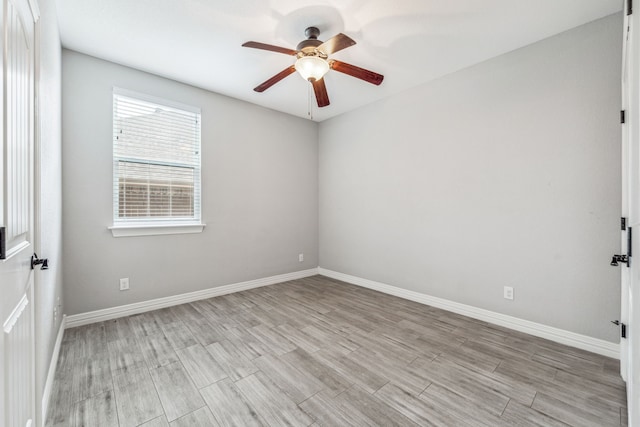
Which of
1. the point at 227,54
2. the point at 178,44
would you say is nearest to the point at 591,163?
the point at 227,54

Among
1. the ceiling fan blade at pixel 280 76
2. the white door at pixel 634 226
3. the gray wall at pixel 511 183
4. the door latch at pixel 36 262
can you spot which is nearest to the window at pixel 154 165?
the ceiling fan blade at pixel 280 76

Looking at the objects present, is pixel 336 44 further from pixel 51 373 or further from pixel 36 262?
pixel 51 373

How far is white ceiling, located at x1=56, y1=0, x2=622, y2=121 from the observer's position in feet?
6.73

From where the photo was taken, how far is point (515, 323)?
2602 millimetres

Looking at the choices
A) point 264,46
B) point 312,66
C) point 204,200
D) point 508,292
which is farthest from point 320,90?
point 508,292

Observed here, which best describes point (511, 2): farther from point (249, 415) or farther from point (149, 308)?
point (149, 308)

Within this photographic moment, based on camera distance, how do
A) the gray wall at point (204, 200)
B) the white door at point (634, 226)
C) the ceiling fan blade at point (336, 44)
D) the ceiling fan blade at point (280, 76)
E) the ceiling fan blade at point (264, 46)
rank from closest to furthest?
the white door at point (634, 226) → the ceiling fan blade at point (336, 44) → the ceiling fan blade at point (264, 46) → the ceiling fan blade at point (280, 76) → the gray wall at point (204, 200)

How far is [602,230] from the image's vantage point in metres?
2.19

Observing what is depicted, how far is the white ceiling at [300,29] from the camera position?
205 centimetres

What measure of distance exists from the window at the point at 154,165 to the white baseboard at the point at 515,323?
279 cm

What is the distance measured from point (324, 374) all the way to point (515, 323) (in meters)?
1.98

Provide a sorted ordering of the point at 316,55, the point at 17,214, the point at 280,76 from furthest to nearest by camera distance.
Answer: the point at 280,76, the point at 316,55, the point at 17,214

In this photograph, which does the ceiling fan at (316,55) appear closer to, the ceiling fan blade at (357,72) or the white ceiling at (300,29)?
the ceiling fan blade at (357,72)

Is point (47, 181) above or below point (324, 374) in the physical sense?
above
